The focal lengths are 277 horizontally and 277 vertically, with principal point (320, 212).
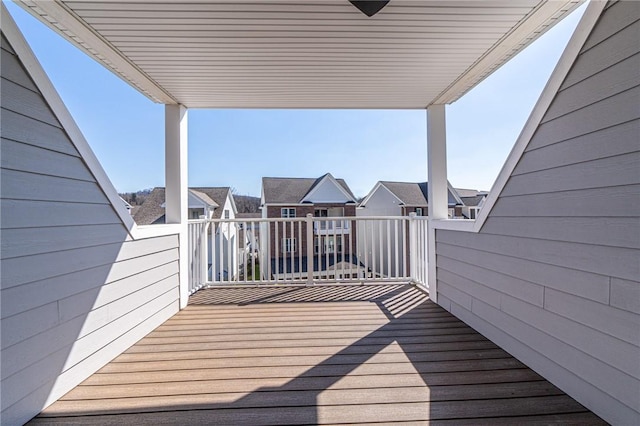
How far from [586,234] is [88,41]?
3.43m

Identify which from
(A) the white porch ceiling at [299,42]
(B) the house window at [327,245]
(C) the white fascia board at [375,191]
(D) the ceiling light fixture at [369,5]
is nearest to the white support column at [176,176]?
(A) the white porch ceiling at [299,42]

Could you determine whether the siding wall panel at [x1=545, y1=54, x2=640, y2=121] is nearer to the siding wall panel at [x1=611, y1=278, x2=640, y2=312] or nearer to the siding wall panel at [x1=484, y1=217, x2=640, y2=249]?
the siding wall panel at [x1=484, y1=217, x2=640, y2=249]

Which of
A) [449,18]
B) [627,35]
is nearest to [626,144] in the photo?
[627,35]

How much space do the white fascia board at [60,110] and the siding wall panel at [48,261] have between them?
27mm

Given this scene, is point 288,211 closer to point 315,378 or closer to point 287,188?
point 287,188

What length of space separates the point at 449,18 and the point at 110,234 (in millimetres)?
2775

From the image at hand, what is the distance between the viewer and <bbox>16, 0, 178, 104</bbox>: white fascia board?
1705mm

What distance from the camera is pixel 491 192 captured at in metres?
2.16

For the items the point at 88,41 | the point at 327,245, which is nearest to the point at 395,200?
the point at 327,245

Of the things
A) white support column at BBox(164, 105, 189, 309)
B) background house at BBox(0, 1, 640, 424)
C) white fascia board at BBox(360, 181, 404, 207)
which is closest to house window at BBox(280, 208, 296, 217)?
white fascia board at BBox(360, 181, 404, 207)

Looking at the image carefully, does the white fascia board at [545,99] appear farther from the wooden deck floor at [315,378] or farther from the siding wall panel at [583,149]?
the wooden deck floor at [315,378]

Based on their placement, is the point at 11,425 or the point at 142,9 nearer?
the point at 11,425

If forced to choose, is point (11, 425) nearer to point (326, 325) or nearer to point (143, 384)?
point (143, 384)

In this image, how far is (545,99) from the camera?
168 cm
